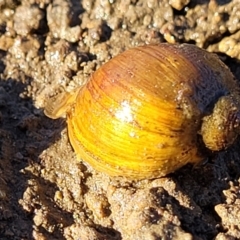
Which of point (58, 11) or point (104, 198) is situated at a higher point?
point (58, 11)

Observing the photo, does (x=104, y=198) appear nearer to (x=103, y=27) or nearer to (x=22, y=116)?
(x=22, y=116)

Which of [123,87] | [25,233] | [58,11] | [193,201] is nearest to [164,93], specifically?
[123,87]

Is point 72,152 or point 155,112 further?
point 72,152

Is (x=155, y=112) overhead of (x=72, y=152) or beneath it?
overhead
